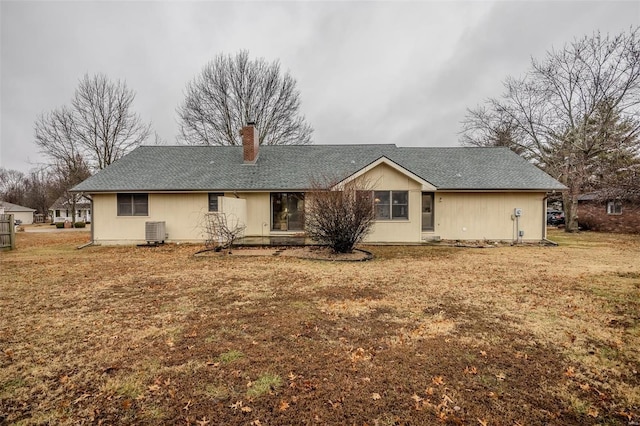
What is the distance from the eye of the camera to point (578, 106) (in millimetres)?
20406

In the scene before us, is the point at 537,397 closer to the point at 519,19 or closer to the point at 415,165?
the point at 415,165

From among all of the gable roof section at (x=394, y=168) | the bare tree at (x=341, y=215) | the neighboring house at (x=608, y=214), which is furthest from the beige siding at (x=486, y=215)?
the neighboring house at (x=608, y=214)

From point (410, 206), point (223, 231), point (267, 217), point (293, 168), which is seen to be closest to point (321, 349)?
point (223, 231)

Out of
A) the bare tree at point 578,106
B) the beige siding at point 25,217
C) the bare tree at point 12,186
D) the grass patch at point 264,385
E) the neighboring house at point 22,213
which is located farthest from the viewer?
the bare tree at point 12,186

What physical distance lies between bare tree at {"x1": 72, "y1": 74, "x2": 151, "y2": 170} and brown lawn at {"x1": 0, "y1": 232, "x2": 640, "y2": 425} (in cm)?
2277

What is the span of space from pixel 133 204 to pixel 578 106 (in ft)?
88.5

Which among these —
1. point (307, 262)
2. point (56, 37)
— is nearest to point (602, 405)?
point (307, 262)

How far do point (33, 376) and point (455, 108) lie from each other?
32595 millimetres

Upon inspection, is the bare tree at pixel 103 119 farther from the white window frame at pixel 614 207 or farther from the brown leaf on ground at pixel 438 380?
the white window frame at pixel 614 207

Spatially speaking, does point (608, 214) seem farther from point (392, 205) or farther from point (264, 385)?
point (264, 385)

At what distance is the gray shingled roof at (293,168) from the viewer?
1402 centimetres

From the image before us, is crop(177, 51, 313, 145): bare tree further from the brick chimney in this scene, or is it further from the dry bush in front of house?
the dry bush in front of house

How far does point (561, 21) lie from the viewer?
18.4 meters

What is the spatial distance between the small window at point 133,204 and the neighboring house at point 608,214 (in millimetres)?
25560
